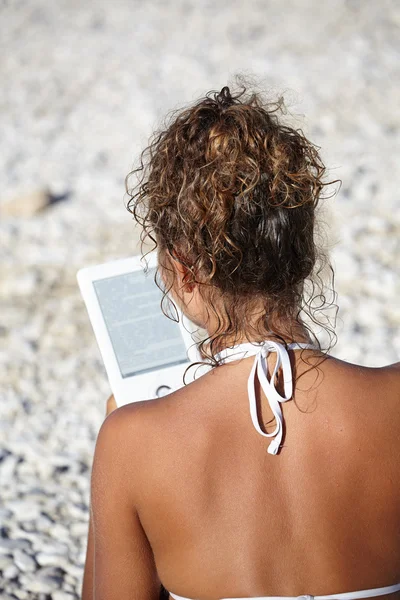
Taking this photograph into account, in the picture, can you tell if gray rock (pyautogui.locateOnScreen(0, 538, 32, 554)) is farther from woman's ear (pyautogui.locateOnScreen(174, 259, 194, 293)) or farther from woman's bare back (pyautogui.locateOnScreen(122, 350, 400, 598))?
woman's ear (pyautogui.locateOnScreen(174, 259, 194, 293))

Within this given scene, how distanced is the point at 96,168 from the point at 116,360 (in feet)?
13.9

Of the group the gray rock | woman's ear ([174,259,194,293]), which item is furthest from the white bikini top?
the gray rock

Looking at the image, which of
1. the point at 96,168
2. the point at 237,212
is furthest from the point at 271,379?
the point at 96,168

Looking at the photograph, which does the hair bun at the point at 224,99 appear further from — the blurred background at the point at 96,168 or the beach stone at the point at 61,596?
the beach stone at the point at 61,596

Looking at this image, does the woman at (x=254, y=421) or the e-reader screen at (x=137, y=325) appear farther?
the e-reader screen at (x=137, y=325)

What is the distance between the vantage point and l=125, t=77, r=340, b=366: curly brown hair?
4.30 ft

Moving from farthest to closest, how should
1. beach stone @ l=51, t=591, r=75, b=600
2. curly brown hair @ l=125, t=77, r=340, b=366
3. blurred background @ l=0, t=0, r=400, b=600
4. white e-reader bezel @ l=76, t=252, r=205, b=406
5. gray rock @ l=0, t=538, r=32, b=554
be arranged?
blurred background @ l=0, t=0, r=400, b=600
gray rock @ l=0, t=538, r=32, b=554
beach stone @ l=51, t=591, r=75, b=600
white e-reader bezel @ l=76, t=252, r=205, b=406
curly brown hair @ l=125, t=77, r=340, b=366

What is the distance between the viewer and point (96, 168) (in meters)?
6.09

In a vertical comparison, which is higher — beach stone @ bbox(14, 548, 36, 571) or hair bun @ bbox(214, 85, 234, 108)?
hair bun @ bbox(214, 85, 234, 108)

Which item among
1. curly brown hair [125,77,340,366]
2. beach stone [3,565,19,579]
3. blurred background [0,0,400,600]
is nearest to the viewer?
curly brown hair [125,77,340,366]

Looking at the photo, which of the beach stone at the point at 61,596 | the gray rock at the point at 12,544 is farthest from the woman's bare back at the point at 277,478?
the gray rock at the point at 12,544

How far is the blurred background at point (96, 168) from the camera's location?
3.30 m

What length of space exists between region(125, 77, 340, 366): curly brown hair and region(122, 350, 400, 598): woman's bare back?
0.10 meters

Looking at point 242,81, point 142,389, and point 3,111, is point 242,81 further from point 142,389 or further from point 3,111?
point 3,111
